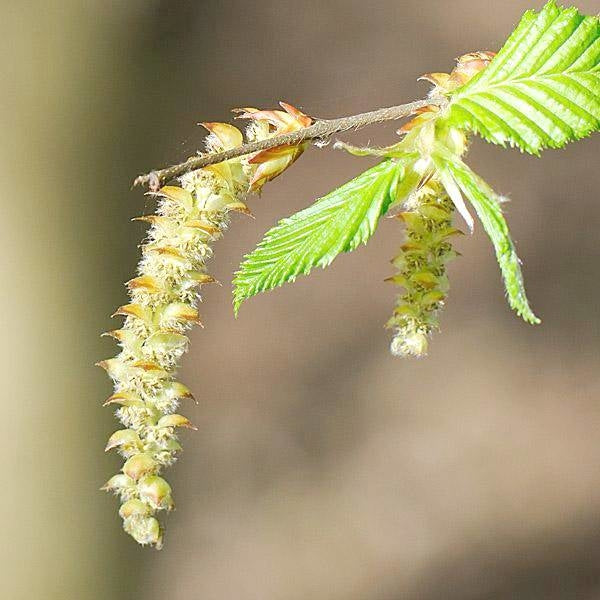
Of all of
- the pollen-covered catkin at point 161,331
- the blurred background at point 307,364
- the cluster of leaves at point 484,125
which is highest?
the blurred background at point 307,364

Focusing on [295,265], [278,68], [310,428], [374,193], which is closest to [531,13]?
[374,193]

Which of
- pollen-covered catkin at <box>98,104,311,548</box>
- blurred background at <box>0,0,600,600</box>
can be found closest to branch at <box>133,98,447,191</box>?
pollen-covered catkin at <box>98,104,311,548</box>

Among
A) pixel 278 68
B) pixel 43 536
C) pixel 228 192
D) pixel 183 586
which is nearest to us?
pixel 228 192

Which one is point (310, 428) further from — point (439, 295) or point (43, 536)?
point (439, 295)

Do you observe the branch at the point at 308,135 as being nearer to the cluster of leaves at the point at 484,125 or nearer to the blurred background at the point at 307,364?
the cluster of leaves at the point at 484,125

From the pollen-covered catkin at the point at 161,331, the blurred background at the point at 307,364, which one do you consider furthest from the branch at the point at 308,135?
the blurred background at the point at 307,364

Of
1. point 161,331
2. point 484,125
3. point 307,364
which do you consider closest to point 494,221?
point 484,125
